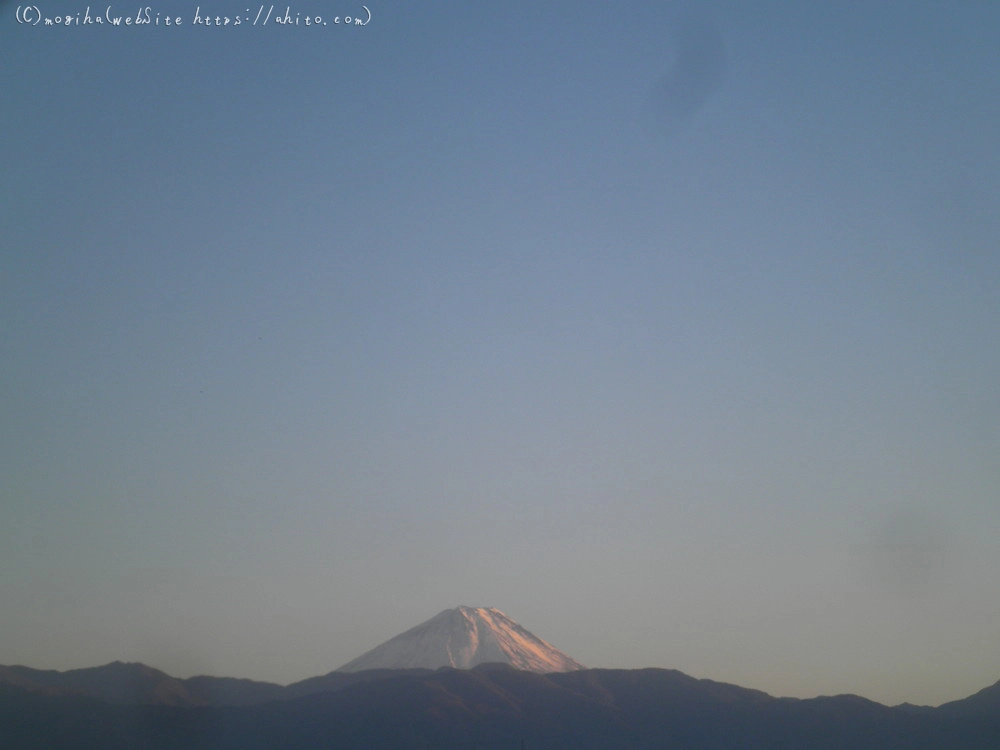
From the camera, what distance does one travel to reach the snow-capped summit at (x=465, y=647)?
356 ft

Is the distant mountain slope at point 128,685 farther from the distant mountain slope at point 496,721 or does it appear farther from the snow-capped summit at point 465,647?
the snow-capped summit at point 465,647

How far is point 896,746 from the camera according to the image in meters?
68.1

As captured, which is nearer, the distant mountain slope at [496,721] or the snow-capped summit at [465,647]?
the distant mountain slope at [496,721]

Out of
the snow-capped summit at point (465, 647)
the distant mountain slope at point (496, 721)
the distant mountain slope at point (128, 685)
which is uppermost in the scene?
the snow-capped summit at point (465, 647)

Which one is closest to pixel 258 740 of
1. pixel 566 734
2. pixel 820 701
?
pixel 566 734

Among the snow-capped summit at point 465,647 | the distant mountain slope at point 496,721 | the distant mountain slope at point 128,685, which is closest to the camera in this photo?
the distant mountain slope at point 496,721

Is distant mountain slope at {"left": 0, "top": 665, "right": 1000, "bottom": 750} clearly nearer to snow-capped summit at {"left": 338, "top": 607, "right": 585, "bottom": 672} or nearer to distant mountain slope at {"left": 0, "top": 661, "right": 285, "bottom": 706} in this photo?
distant mountain slope at {"left": 0, "top": 661, "right": 285, "bottom": 706}

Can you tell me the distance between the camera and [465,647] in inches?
4373

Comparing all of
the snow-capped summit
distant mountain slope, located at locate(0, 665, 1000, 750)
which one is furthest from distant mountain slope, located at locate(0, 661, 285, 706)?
the snow-capped summit

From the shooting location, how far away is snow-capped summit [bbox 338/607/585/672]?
109 m

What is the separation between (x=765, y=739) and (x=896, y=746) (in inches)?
347

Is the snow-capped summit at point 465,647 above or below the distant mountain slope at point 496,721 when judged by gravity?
above

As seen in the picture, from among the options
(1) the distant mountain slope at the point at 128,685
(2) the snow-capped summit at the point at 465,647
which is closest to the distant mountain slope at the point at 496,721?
(1) the distant mountain slope at the point at 128,685

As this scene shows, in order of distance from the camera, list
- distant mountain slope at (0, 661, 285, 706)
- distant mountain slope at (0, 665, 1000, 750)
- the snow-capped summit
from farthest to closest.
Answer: the snow-capped summit < distant mountain slope at (0, 661, 285, 706) < distant mountain slope at (0, 665, 1000, 750)
